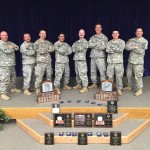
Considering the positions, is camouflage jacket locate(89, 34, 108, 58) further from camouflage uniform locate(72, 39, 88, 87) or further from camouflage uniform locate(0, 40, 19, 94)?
camouflage uniform locate(0, 40, 19, 94)

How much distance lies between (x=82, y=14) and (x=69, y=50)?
4.66 feet

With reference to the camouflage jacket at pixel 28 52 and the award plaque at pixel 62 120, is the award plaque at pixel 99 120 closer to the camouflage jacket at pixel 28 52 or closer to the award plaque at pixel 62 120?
the award plaque at pixel 62 120

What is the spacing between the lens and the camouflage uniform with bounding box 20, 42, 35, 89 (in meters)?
5.61

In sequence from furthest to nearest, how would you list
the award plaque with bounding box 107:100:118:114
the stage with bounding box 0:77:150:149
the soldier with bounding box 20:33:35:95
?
the soldier with bounding box 20:33:35:95 < the award plaque with bounding box 107:100:118:114 < the stage with bounding box 0:77:150:149

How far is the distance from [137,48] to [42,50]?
168cm

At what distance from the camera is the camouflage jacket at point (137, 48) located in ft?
18.2

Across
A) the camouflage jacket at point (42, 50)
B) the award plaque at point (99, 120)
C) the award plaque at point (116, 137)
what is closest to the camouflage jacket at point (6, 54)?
the camouflage jacket at point (42, 50)

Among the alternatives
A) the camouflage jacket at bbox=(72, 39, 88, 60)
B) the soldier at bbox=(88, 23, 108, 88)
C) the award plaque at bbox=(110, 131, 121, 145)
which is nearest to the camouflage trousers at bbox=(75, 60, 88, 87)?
the camouflage jacket at bbox=(72, 39, 88, 60)

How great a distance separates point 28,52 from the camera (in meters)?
5.61

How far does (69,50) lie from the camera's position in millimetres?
5809

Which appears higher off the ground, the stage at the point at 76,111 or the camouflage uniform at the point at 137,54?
the camouflage uniform at the point at 137,54

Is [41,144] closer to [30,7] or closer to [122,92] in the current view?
[122,92]

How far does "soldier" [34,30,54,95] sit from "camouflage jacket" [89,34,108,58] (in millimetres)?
770

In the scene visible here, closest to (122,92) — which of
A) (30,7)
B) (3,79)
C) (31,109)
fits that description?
(31,109)
